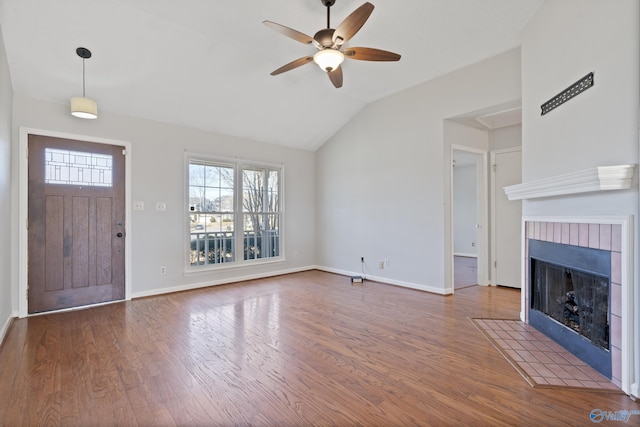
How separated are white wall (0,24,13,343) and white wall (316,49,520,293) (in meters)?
4.47

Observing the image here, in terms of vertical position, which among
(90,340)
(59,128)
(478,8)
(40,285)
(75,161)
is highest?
(478,8)

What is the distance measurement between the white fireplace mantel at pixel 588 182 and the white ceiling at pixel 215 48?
70.1 inches

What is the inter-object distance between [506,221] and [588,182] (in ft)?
9.18

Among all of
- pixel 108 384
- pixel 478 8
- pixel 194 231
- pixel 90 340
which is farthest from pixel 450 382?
pixel 194 231

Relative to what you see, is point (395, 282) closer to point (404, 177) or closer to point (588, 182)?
point (404, 177)

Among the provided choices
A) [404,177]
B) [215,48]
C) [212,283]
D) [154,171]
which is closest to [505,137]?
[404,177]

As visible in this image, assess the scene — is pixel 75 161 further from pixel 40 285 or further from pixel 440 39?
pixel 440 39

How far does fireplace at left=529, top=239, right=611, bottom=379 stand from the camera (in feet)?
7.00

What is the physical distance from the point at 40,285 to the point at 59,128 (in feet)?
6.15

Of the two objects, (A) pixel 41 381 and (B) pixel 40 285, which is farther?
(B) pixel 40 285

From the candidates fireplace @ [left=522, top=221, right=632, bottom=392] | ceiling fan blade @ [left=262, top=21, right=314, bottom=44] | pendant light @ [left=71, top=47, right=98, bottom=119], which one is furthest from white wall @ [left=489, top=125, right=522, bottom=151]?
pendant light @ [left=71, top=47, right=98, bottom=119]

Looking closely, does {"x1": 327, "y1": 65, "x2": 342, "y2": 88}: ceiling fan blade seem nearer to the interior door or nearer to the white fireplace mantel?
the white fireplace mantel

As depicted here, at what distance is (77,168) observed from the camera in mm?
3818

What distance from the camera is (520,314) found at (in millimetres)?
3295
